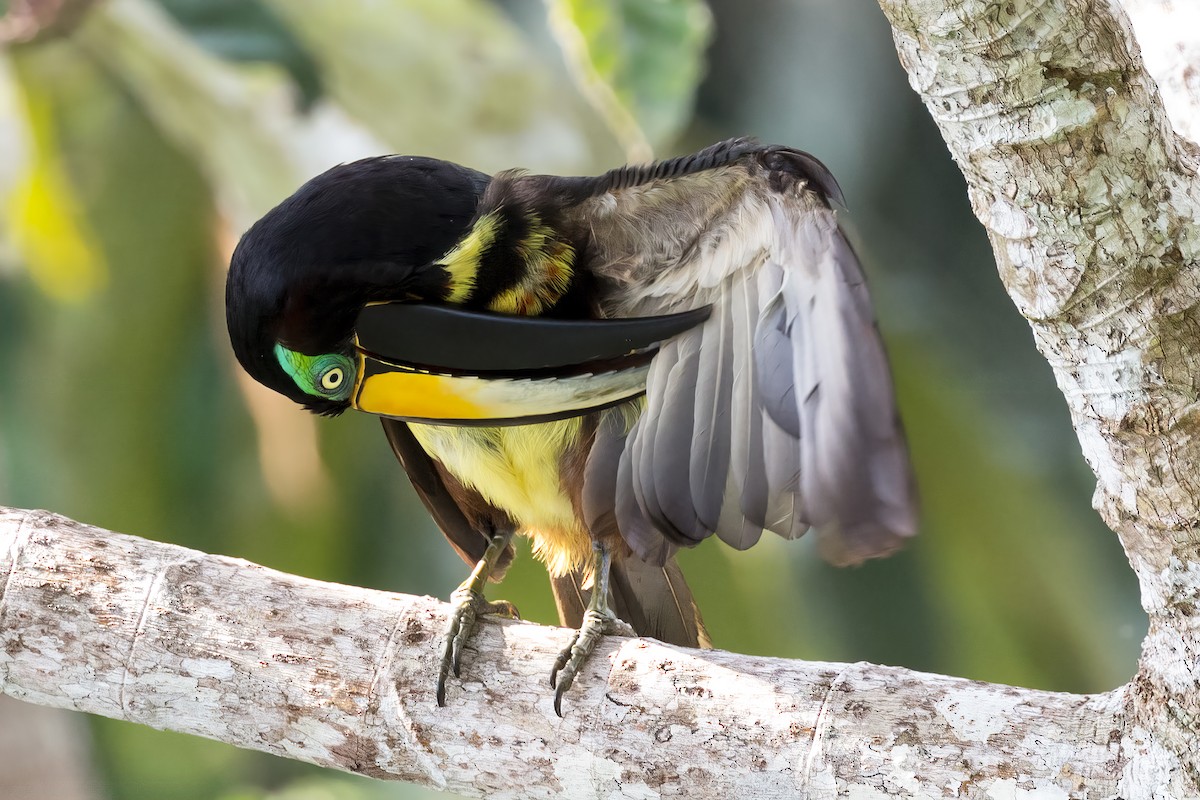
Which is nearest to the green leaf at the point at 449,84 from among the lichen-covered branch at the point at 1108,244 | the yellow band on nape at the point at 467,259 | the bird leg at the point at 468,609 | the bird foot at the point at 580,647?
the bird leg at the point at 468,609

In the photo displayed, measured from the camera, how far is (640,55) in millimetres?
2041

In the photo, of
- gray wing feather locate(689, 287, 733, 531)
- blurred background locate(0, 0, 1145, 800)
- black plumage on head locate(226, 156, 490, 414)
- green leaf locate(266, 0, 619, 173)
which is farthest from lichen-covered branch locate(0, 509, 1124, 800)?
green leaf locate(266, 0, 619, 173)

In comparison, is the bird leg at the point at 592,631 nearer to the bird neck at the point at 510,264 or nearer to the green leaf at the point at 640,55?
the bird neck at the point at 510,264

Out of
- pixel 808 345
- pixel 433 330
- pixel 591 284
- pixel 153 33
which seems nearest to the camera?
pixel 808 345

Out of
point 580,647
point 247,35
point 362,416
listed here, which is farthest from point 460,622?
point 247,35

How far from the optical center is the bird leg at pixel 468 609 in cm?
120

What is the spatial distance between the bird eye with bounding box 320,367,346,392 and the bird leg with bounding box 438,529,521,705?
30cm

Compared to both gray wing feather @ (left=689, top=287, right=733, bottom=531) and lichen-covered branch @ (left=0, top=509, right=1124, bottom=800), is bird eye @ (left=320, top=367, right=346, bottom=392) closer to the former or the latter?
lichen-covered branch @ (left=0, top=509, right=1124, bottom=800)

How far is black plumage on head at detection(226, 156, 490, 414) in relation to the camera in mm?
1162

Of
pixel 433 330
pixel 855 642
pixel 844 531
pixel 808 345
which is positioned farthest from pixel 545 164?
pixel 844 531

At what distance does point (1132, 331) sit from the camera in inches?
33.0

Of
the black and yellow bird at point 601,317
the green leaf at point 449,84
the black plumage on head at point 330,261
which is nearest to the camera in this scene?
the black and yellow bird at point 601,317

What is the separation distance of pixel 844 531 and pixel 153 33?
2.29 meters

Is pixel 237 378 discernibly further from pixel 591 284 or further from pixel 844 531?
pixel 844 531
